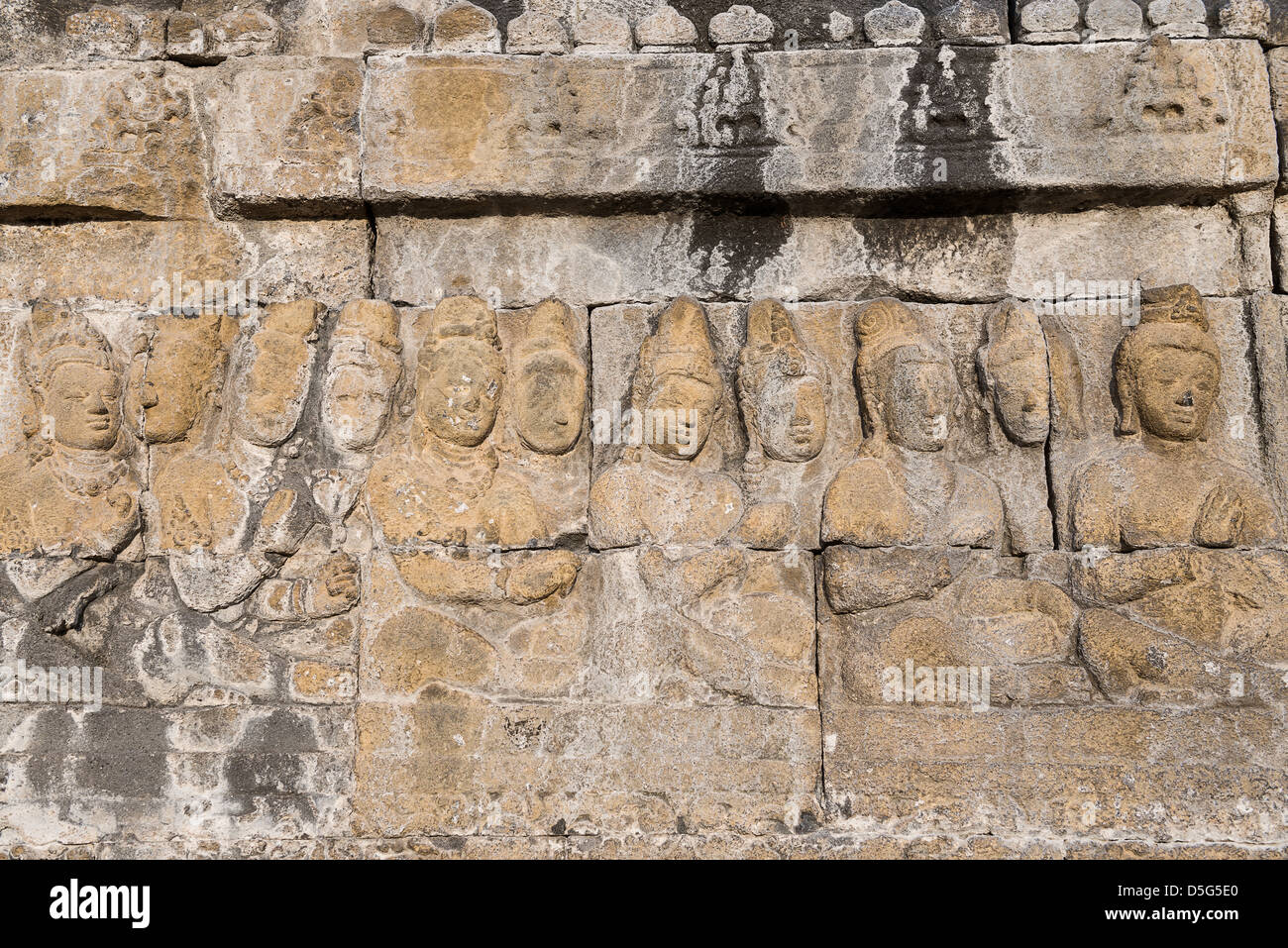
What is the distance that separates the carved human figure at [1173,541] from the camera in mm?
4836

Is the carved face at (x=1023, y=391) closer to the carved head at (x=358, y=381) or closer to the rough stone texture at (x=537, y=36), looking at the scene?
the rough stone texture at (x=537, y=36)

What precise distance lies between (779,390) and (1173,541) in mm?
1769

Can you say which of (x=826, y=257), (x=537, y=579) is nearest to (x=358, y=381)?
(x=537, y=579)

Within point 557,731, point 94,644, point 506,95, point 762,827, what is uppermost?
point 506,95

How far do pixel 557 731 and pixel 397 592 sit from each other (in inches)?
35.6

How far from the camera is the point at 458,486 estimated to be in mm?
5082

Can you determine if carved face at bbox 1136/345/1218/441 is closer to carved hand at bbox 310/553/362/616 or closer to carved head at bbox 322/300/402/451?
carved head at bbox 322/300/402/451

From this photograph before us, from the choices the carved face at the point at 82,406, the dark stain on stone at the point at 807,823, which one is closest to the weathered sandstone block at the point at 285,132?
the carved face at the point at 82,406

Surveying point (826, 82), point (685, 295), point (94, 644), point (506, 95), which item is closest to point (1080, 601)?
point (685, 295)

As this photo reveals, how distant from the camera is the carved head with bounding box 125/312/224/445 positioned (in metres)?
5.18

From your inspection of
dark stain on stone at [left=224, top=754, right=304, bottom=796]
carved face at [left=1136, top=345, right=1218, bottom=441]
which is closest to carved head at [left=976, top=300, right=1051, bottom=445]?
carved face at [left=1136, top=345, right=1218, bottom=441]

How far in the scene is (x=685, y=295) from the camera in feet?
17.4

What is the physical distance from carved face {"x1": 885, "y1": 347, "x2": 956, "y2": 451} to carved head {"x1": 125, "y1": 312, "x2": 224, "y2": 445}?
3025 mm

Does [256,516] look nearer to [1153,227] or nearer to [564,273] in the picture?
[564,273]
